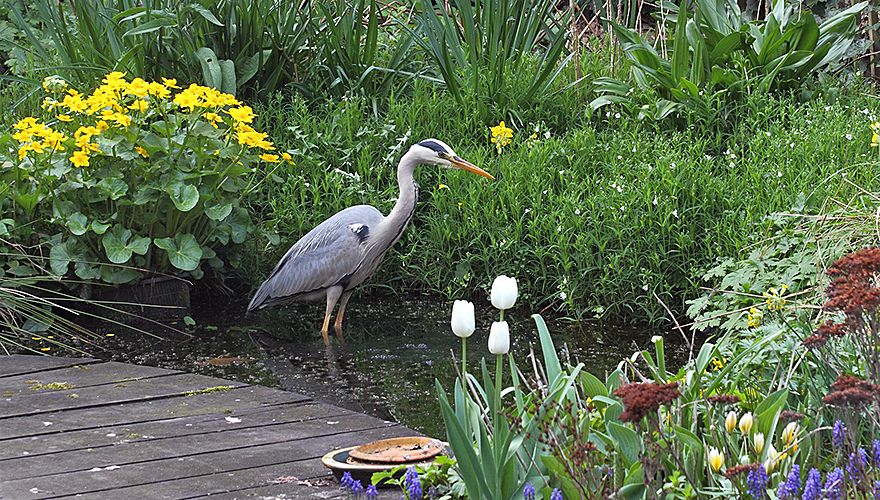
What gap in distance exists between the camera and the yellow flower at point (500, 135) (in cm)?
616

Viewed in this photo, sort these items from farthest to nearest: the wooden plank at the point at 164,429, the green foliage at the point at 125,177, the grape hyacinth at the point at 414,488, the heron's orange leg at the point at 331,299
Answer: the heron's orange leg at the point at 331,299, the green foliage at the point at 125,177, the wooden plank at the point at 164,429, the grape hyacinth at the point at 414,488

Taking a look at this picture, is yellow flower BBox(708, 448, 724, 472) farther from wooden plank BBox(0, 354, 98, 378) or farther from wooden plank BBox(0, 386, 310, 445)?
wooden plank BBox(0, 354, 98, 378)

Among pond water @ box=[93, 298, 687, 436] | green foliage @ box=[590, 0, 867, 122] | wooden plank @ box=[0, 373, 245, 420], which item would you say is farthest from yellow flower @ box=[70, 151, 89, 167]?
green foliage @ box=[590, 0, 867, 122]

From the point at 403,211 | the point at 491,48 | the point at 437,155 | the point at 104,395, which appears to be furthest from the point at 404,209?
the point at 104,395

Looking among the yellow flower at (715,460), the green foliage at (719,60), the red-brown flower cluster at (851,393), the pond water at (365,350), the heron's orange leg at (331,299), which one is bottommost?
the pond water at (365,350)

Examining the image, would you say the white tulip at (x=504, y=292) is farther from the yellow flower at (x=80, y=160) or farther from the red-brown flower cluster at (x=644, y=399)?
the yellow flower at (x=80, y=160)

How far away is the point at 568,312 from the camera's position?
5520 millimetres

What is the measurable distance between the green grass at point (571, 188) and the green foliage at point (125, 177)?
0.62m

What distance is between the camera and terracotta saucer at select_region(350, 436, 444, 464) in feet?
9.11

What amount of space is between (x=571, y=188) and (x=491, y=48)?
139 centimetres

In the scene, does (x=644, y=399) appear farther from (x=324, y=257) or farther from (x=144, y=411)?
(x=324, y=257)

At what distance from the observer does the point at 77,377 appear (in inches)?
151

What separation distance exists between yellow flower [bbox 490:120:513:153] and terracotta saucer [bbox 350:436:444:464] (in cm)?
337

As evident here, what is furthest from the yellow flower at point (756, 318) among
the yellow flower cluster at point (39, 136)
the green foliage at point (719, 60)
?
the yellow flower cluster at point (39, 136)
